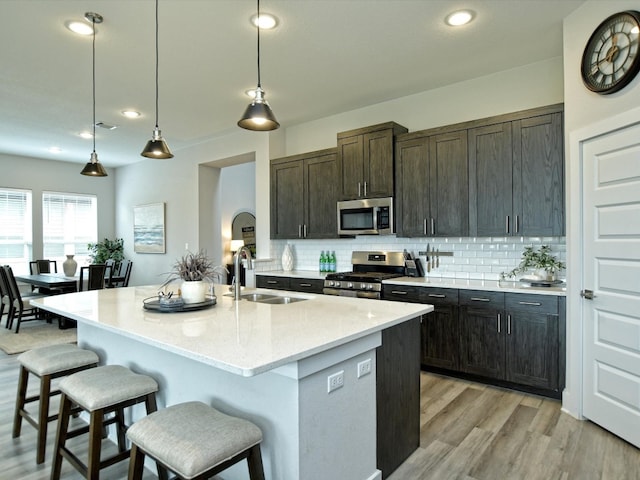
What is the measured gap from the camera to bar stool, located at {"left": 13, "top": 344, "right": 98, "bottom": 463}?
2.35m

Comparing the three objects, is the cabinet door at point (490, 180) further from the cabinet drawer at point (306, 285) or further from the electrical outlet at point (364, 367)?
the electrical outlet at point (364, 367)

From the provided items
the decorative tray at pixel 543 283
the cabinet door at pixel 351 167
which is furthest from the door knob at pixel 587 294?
the cabinet door at pixel 351 167

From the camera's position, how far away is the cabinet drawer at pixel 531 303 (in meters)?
3.13

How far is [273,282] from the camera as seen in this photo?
5.17 m

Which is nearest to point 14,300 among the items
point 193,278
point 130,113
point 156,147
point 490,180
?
point 130,113

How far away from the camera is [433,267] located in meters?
4.37

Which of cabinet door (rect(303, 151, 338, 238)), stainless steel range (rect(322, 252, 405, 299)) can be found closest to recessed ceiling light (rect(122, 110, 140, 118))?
cabinet door (rect(303, 151, 338, 238))

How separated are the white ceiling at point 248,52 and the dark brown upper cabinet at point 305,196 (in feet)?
2.15

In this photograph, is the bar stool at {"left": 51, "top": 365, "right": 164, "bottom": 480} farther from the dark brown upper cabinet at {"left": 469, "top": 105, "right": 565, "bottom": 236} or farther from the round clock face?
the round clock face

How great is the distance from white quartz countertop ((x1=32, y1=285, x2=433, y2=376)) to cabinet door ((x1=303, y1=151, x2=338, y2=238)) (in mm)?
2152

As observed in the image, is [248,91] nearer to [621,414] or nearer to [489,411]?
[489,411]

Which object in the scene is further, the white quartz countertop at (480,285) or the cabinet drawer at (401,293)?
the cabinet drawer at (401,293)

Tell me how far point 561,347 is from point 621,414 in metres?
0.62

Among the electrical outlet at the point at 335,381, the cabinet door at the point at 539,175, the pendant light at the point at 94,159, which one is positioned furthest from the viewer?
the cabinet door at the point at 539,175
